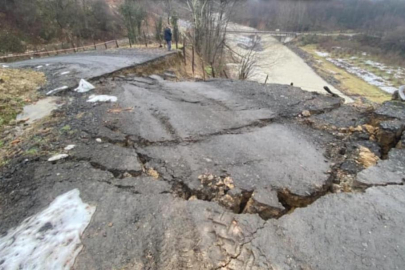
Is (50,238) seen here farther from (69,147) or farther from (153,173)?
(69,147)

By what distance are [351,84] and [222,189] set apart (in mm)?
26105

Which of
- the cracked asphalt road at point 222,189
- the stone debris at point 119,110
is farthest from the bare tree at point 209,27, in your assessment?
the cracked asphalt road at point 222,189

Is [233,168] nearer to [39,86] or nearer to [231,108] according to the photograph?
[231,108]

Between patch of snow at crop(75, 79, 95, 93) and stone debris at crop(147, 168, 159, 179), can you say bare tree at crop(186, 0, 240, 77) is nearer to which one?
patch of snow at crop(75, 79, 95, 93)

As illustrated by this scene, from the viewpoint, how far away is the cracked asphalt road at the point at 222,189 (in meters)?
2.03

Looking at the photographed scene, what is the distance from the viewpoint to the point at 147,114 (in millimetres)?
4426

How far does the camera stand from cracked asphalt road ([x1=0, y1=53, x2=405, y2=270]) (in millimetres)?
2029

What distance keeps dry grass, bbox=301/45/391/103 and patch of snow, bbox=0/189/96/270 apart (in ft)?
68.7

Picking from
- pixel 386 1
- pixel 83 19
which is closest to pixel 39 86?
pixel 83 19

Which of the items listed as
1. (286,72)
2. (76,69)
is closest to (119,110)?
(76,69)

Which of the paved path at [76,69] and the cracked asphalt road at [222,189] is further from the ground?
the paved path at [76,69]

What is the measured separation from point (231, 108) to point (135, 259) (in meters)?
3.43

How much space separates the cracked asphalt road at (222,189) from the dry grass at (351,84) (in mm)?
18207

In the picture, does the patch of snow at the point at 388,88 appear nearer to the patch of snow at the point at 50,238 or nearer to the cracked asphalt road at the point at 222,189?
the cracked asphalt road at the point at 222,189
